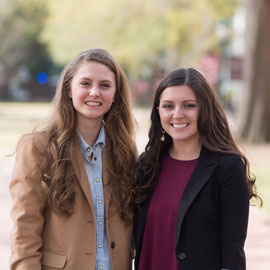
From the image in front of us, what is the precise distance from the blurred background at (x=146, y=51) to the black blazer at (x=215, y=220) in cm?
70

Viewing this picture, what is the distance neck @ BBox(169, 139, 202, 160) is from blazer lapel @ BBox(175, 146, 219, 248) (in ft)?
0.33

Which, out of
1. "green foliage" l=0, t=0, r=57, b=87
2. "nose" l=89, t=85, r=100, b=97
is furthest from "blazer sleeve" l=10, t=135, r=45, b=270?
"green foliage" l=0, t=0, r=57, b=87

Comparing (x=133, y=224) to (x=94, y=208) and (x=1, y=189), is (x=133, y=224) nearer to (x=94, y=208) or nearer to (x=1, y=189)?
(x=94, y=208)

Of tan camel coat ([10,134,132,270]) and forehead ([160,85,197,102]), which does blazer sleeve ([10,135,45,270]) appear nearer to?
tan camel coat ([10,134,132,270])

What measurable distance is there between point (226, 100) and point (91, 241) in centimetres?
4216

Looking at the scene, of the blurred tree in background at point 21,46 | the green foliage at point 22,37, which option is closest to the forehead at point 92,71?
the blurred tree in background at point 21,46

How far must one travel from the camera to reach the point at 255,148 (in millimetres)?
17375

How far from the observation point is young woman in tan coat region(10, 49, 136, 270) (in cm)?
296

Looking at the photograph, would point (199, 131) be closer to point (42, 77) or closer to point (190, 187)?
point (190, 187)

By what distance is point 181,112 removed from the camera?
3154 mm

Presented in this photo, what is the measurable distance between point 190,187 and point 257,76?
52.9 ft

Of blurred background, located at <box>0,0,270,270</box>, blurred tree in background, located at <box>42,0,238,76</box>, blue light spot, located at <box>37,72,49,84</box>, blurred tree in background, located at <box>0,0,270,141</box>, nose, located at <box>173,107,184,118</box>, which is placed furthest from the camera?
blue light spot, located at <box>37,72,49,84</box>

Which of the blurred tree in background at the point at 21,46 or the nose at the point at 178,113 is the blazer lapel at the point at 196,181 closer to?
the nose at the point at 178,113

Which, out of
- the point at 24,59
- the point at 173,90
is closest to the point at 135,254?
the point at 173,90
